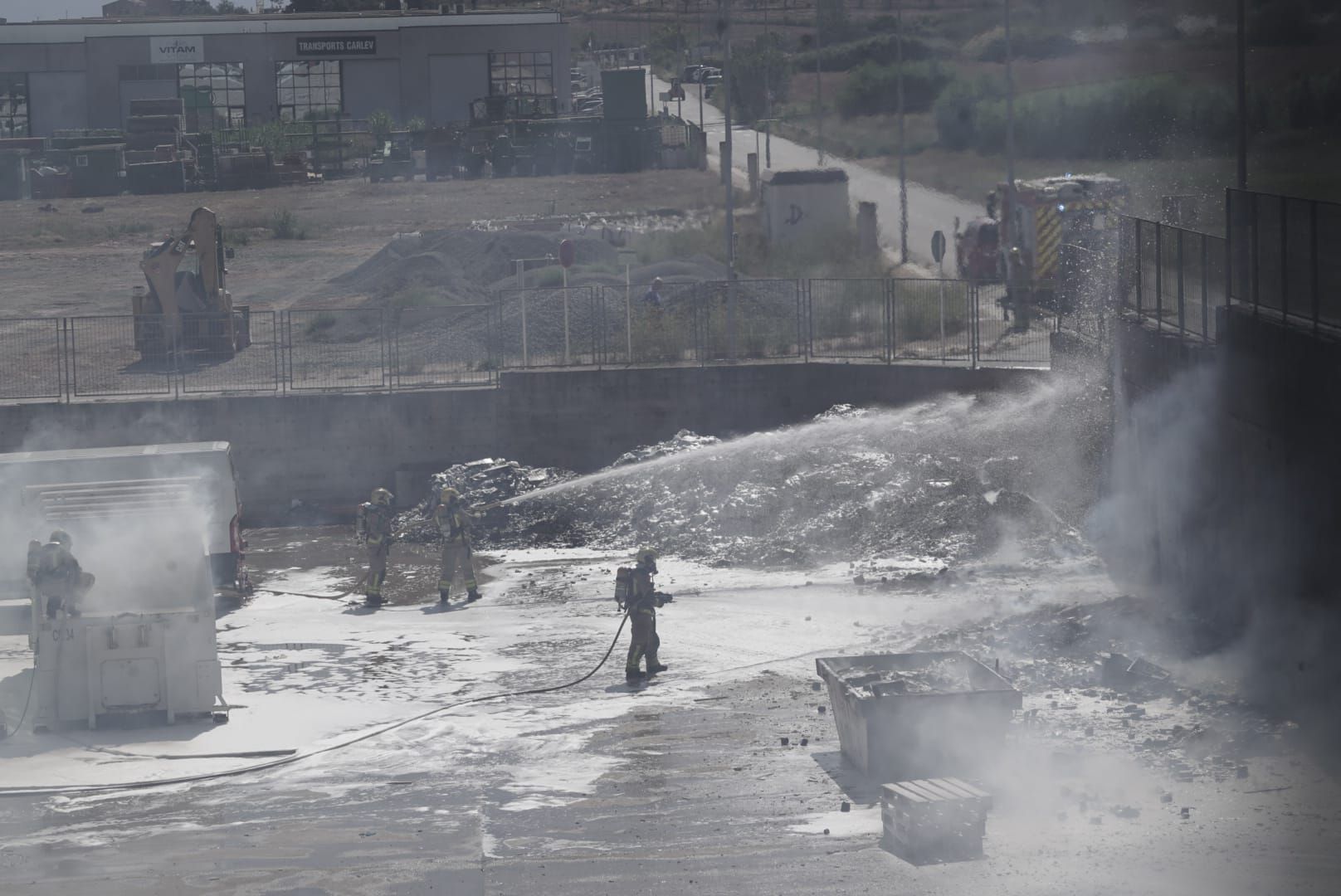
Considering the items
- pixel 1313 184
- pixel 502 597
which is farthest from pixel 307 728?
pixel 1313 184

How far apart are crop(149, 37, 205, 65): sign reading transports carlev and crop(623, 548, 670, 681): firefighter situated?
6137 cm

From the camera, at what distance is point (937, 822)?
1129 centimetres

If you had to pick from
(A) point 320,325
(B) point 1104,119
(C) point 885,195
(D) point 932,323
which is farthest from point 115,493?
(C) point 885,195

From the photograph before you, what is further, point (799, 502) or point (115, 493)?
point (799, 502)

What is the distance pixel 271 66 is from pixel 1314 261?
6468 cm

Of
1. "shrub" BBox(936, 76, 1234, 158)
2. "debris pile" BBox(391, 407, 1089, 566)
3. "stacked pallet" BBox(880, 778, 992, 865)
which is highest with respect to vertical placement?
"shrub" BBox(936, 76, 1234, 158)

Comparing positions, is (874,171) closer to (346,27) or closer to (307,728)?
(346,27)

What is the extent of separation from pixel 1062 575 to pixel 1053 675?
4.60m

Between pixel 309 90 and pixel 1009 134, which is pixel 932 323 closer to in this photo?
pixel 1009 134

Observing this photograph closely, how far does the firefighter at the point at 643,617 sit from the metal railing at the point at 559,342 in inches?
456

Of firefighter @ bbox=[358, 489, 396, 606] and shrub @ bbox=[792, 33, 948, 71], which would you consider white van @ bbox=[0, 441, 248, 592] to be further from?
shrub @ bbox=[792, 33, 948, 71]

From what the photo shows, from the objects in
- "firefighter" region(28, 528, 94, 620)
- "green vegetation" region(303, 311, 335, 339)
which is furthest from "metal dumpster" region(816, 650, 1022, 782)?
"green vegetation" region(303, 311, 335, 339)

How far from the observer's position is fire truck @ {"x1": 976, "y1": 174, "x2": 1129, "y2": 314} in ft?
109

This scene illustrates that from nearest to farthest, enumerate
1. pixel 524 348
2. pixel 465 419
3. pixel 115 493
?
pixel 115 493 → pixel 465 419 → pixel 524 348
